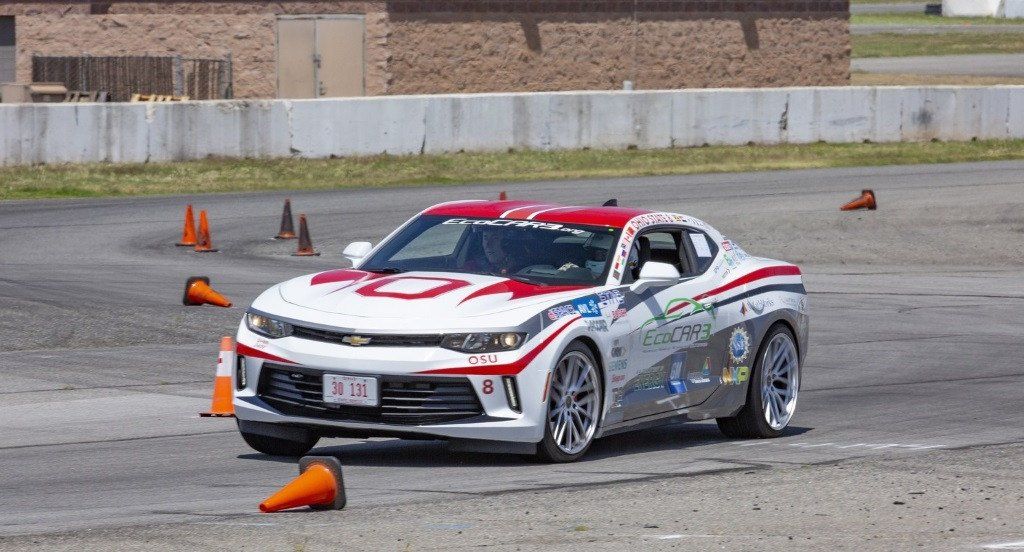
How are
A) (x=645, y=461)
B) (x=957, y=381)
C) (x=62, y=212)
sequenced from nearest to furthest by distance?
(x=645, y=461) → (x=957, y=381) → (x=62, y=212)

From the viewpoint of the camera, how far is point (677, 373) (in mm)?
10320

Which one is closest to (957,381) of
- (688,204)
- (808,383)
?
(808,383)

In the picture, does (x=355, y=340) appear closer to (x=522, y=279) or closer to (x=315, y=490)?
(x=522, y=279)

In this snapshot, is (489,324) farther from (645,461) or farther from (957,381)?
(957,381)

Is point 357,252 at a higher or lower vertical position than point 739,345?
higher

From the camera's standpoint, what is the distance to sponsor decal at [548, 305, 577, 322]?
9.27 metres

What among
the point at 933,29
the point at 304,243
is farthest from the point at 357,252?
the point at 933,29

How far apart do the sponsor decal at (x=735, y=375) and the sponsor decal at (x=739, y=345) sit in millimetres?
50

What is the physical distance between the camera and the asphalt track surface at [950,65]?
59.7 m

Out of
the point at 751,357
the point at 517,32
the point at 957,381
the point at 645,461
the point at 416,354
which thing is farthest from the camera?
the point at 517,32

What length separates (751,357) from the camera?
10977 millimetres

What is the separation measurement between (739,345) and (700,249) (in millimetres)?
644

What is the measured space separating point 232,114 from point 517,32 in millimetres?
14060

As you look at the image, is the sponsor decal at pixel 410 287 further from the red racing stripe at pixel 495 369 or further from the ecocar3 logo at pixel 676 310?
the ecocar3 logo at pixel 676 310
